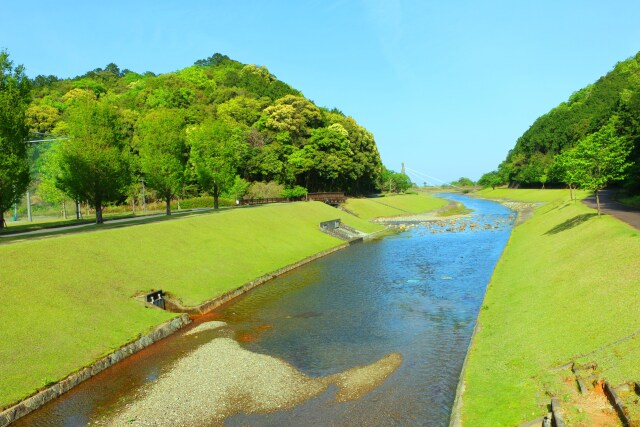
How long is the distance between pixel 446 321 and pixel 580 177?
24.1 metres

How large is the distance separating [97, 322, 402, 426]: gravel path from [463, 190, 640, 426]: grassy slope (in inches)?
167

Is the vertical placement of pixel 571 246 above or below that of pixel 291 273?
above

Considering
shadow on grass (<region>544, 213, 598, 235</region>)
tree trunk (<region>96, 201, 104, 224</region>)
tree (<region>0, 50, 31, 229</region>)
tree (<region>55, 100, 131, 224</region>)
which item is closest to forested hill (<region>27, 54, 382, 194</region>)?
tree (<region>55, 100, 131, 224</region>)

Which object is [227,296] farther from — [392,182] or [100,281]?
[392,182]

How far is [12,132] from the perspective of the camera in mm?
31453

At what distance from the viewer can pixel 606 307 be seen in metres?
16.9

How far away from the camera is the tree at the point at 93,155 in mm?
39938

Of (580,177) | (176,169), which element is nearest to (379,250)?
(580,177)

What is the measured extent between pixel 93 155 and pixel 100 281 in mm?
19405

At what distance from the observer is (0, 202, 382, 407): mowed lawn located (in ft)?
57.8

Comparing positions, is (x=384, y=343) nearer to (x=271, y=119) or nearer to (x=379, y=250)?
(x=379, y=250)

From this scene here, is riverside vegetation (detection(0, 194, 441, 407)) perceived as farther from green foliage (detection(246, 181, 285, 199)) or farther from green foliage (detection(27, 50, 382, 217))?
green foliage (detection(246, 181, 285, 199))

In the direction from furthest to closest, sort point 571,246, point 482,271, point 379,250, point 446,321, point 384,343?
point 379,250, point 482,271, point 571,246, point 446,321, point 384,343

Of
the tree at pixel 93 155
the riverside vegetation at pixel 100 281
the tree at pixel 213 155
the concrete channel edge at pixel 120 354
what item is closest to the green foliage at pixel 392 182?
the tree at pixel 213 155
